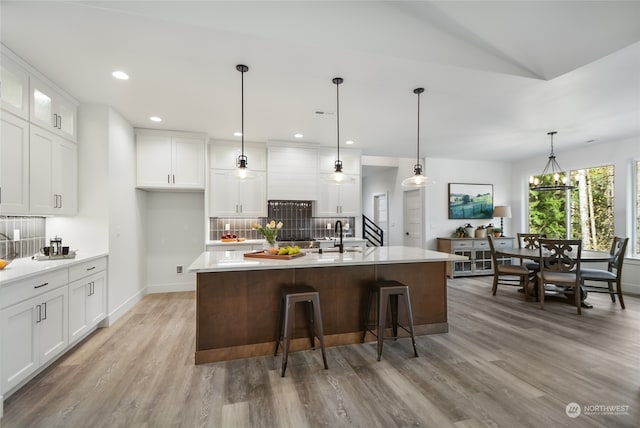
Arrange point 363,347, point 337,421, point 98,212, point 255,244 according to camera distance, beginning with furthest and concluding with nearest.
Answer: point 255,244, point 98,212, point 363,347, point 337,421

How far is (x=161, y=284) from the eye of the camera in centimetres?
511

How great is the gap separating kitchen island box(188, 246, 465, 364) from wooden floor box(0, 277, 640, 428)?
5.5 inches

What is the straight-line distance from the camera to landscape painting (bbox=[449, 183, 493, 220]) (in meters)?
6.77

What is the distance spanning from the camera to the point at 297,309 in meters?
2.94

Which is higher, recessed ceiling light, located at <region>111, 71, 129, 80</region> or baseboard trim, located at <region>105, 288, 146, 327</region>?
recessed ceiling light, located at <region>111, 71, 129, 80</region>

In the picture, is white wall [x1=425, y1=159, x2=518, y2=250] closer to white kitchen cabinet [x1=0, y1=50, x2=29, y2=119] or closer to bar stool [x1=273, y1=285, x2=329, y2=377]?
bar stool [x1=273, y1=285, x2=329, y2=377]

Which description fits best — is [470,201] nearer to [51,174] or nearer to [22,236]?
[51,174]

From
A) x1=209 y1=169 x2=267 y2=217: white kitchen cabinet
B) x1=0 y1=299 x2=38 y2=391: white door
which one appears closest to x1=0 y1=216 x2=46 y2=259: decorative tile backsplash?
x1=0 y1=299 x2=38 y2=391: white door

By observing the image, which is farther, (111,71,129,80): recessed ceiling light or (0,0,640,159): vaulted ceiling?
(111,71,129,80): recessed ceiling light

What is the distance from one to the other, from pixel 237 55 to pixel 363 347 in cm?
299

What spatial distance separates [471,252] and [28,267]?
705 centimetres

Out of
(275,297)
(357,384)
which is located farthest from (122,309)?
(357,384)

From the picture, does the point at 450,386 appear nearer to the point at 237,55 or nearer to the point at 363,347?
the point at 363,347

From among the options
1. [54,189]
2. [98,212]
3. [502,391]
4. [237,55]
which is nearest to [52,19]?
[237,55]
